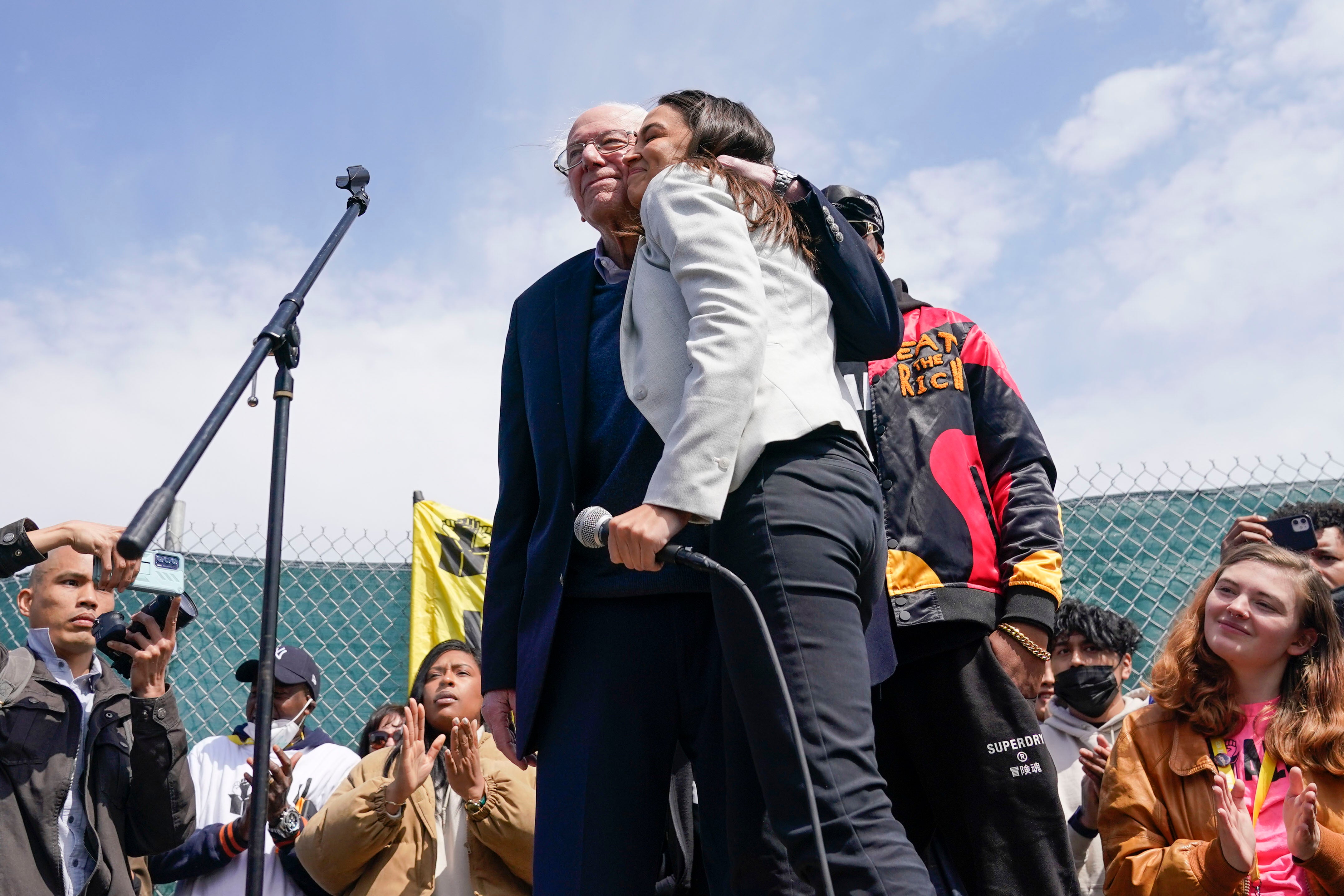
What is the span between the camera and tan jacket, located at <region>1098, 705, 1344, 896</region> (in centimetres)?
254

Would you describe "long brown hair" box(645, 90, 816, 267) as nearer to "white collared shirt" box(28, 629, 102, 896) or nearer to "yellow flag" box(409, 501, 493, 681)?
"white collared shirt" box(28, 629, 102, 896)

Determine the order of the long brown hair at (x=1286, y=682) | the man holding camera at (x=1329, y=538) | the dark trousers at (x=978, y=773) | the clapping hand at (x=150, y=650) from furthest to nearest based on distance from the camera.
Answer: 1. the man holding camera at (x=1329, y=538)
2. the clapping hand at (x=150, y=650)
3. the long brown hair at (x=1286, y=682)
4. the dark trousers at (x=978, y=773)

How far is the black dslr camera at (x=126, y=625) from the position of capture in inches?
133

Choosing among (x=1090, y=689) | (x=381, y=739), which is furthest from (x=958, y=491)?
(x=381, y=739)

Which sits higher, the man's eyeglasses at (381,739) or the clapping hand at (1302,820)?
the man's eyeglasses at (381,739)

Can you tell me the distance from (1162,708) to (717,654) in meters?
1.71

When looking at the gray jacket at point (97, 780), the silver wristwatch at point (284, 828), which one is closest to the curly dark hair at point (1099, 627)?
the silver wristwatch at point (284, 828)

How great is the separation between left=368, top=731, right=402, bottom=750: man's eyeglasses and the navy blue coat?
2.68 meters

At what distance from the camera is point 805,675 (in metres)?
1.57

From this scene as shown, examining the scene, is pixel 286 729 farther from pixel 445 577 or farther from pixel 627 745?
pixel 627 745

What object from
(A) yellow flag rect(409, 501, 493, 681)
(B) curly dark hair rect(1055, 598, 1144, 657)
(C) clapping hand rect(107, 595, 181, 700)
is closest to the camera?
(C) clapping hand rect(107, 595, 181, 700)

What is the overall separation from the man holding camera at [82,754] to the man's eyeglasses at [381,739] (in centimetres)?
104

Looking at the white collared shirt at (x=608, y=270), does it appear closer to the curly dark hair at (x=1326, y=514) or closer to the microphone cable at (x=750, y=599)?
the microphone cable at (x=750, y=599)

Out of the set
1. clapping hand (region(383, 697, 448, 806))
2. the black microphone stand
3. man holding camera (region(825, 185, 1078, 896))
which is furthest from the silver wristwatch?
man holding camera (region(825, 185, 1078, 896))
